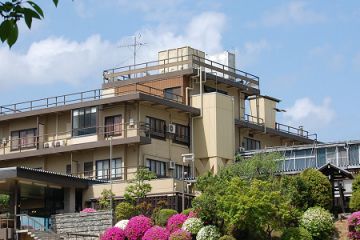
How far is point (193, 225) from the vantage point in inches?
1342

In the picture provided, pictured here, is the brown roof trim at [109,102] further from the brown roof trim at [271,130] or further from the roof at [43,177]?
the roof at [43,177]

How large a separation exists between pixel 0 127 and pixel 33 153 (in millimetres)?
5163

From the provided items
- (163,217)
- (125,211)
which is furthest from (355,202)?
(125,211)

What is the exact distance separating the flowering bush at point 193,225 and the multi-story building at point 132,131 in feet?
37.2

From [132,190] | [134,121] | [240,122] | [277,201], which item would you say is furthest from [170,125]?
[277,201]

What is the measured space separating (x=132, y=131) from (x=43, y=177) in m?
8.50

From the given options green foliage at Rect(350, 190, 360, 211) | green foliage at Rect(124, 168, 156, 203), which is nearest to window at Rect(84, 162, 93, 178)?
green foliage at Rect(124, 168, 156, 203)

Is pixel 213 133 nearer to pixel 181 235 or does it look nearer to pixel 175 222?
pixel 175 222

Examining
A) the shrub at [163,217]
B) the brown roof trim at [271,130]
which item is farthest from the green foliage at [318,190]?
the brown roof trim at [271,130]

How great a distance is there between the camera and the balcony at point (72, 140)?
49.9 m

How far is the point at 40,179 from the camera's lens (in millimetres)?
42906

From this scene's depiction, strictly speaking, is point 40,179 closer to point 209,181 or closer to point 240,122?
point 209,181

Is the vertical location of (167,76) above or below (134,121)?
above

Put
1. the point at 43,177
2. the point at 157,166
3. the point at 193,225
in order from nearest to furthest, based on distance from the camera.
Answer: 1. the point at 193,225
2. the point at 43,177
3. the point at 157,166
